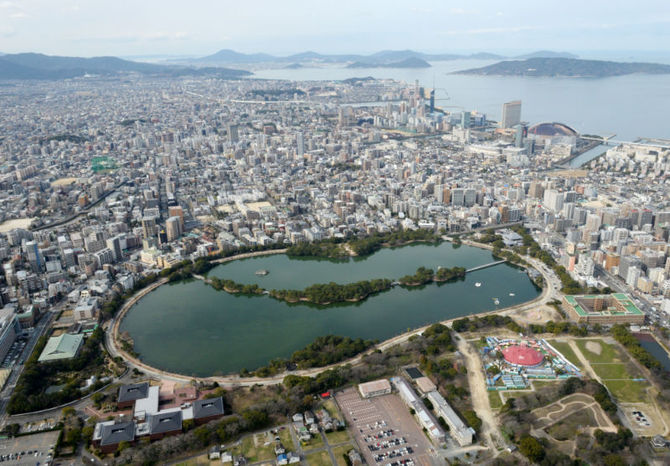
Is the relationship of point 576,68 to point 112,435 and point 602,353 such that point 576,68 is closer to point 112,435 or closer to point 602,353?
point 602,353

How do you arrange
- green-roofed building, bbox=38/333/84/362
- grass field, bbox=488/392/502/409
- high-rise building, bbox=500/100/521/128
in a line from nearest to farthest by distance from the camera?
grass field, bbox=488/392/502/409 < green-roofed building, bbox=38/333/84/362 < high-rise building, bbox=500/100/521/128

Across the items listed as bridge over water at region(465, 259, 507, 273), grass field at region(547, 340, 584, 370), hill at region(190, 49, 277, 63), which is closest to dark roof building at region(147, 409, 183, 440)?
grass field at region(547, 340, 584, 370)

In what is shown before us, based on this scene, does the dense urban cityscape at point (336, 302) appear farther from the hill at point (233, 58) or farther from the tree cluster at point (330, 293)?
the hill at point (233, 58)

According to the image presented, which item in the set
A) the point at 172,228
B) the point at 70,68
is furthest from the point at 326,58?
the point at 172,228

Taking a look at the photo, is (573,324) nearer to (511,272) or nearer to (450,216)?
(511,272)

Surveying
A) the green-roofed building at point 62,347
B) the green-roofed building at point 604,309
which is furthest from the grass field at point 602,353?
the green-roofed building at point 62,347

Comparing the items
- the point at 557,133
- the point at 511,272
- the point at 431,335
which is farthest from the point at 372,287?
the point at 557,133

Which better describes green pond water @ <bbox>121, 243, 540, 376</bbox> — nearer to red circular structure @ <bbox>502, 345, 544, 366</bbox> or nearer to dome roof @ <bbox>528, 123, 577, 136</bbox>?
red circular structure @ <bbox>502, 345, 544, 366</bbox>
